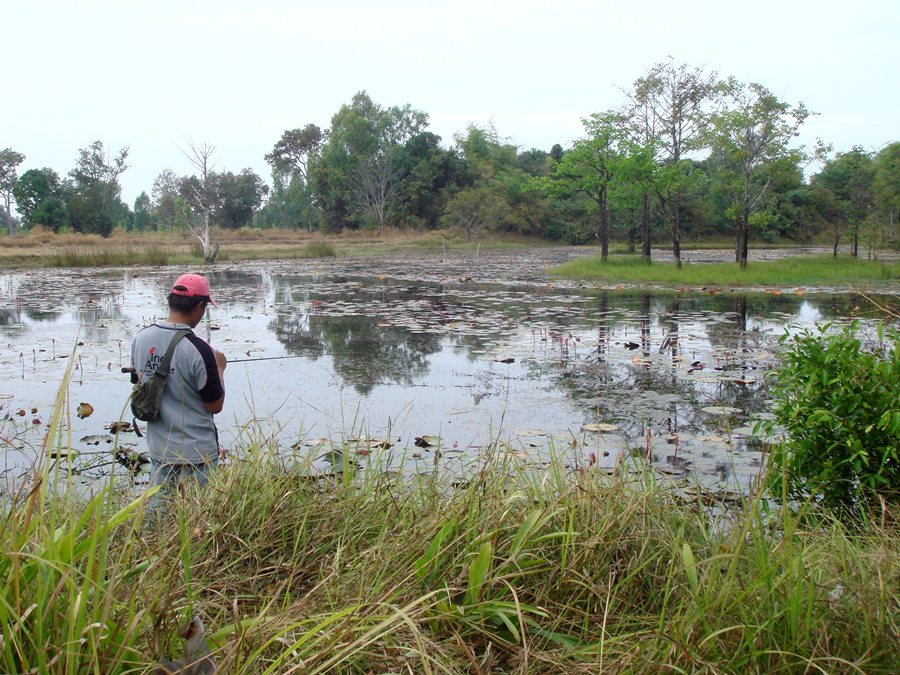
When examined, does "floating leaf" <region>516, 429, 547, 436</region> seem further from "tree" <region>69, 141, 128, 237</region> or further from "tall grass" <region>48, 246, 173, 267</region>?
"tree" <region>69, 141, 128, 237</region>

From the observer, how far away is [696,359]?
9250 mm

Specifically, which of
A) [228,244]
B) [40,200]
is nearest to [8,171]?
[40,200]

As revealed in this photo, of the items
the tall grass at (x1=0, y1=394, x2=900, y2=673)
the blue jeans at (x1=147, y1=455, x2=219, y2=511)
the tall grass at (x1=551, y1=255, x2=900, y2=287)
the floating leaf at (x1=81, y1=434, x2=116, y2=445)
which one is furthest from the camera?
the tall grass at (x1=551, y1=255, x2=900, y2=287)

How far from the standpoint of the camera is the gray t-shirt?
3.79 m

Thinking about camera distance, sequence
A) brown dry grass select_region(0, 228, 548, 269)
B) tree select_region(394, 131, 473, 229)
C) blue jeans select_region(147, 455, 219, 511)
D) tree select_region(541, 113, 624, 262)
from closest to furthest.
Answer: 1. blue jeans select_region(147, 455, 219, 511)
2. tree select_region(541, 113, 624, 262)
3. brown dry grass select_region(0, 228, 548, 269)
4. tree select_region(394, 131, 473, 229)

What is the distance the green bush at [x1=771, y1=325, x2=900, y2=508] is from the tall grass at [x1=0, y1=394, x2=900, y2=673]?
534 millimetres

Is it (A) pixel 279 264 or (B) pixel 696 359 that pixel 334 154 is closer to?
(A) pixel 279 264

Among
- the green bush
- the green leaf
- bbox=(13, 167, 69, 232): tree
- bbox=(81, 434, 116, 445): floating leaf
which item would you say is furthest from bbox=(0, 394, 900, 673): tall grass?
bbox=(13, 167, 69, 232): tree

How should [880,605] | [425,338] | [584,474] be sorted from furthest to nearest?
[425,338]
[584,474]
[880,605]

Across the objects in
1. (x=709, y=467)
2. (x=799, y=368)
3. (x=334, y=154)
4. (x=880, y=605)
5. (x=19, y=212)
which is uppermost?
(x=334, y=154)

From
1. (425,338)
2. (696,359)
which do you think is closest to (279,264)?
(425,338)

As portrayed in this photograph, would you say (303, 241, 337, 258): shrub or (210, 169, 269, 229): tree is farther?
(210, 169, 269, 229): tree

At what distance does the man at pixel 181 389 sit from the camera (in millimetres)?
3789

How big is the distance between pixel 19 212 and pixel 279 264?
119ft
